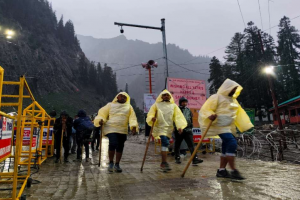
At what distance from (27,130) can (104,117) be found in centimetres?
225

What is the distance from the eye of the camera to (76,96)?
9269 centimetres

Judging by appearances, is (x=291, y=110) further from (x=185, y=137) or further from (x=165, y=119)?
(x=165, y=119)

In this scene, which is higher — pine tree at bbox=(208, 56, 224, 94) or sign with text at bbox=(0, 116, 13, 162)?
pine tree at bbox=(208, 56, 224, 94)

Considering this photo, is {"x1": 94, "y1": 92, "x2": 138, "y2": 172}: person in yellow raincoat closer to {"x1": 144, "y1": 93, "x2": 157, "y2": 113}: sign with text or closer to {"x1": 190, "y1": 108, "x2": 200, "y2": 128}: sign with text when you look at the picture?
{"x1": 190, "y1": 108, "x2": 200, "y2": 128}: sign with text

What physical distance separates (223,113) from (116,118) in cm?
246

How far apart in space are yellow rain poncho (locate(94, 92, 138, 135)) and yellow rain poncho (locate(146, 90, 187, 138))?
1.52ft

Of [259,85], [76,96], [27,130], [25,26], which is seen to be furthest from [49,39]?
[27,130]

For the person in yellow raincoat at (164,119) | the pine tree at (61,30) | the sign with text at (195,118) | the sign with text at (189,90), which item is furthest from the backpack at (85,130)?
the pine tree at (61,30)

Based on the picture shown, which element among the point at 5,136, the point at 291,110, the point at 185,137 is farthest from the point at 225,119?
the point at 291,110

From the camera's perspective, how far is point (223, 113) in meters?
4.30

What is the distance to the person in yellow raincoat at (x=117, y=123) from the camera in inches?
207

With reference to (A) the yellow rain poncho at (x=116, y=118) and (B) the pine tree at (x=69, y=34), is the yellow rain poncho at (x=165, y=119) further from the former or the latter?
(B) the pine tree at (x=69, y=34)

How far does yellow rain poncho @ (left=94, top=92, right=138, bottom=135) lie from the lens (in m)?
5.32

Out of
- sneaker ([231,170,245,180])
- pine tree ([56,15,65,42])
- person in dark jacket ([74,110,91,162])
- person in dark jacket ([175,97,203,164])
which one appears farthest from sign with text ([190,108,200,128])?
pine tree ([56,15,65,42])
